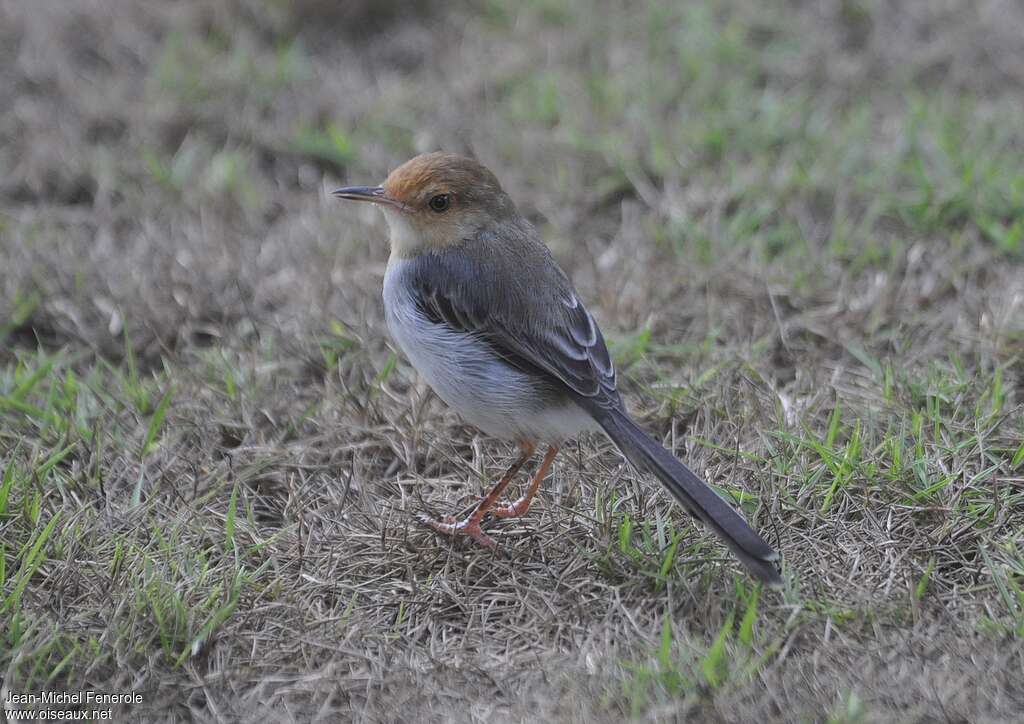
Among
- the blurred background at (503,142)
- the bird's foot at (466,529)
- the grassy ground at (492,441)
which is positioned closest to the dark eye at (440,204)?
the grassy ground at (492,441)

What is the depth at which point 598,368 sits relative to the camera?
163 inches

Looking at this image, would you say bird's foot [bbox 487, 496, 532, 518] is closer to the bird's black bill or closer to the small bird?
the small bird

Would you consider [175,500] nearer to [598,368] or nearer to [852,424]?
[598,368]

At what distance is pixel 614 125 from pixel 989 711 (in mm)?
4411

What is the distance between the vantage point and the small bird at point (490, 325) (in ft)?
13.5

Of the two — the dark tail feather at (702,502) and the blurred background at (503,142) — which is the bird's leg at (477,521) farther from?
the blurred background at (503,142)

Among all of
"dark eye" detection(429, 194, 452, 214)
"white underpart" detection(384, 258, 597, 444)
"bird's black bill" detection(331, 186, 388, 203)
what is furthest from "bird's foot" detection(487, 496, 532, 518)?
"bird's black bill" detection(331, 186, 388, 203)

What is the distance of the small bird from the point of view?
4.12 m

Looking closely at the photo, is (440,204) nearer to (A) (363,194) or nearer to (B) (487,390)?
(A) (363,194)

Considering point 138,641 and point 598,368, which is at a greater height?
point 598,368

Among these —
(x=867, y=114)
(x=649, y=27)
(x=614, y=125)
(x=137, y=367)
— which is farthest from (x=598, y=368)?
(x=649, y=27)

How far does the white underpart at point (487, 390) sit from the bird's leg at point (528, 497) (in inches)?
4.8

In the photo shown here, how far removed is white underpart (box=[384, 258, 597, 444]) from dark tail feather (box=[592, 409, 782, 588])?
0.29 meters

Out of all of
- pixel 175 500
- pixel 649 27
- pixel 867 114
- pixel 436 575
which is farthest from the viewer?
pixel 649 27
